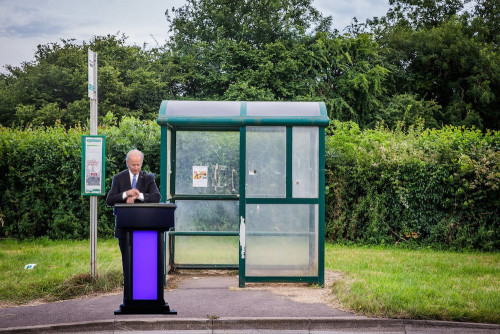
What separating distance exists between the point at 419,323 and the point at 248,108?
3925 mm

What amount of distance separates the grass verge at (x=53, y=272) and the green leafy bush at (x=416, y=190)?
5492 mm

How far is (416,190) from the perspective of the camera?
12.7 metres

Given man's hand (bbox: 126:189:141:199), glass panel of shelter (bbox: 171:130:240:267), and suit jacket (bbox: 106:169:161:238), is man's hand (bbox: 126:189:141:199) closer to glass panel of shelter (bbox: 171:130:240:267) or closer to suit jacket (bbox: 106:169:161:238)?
suit jacket (bbox: 106:169:161:238)

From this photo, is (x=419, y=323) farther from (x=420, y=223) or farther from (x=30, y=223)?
(x=30, y=223)

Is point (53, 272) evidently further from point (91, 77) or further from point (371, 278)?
point (371, 278)

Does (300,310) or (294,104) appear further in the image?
(294,104)

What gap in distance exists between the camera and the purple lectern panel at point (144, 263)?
6.12 m

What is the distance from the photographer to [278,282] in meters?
8.42

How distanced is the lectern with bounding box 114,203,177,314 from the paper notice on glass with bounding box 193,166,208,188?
3.67 metres

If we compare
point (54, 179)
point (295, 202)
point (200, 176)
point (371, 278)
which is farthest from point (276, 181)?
point (54, 179)

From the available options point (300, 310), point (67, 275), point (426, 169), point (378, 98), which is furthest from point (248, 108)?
point (378, 98)

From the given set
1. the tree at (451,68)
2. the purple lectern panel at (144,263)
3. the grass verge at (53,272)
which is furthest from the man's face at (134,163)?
the tree at (451,68)

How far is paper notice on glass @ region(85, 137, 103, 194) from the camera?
7.88 meters

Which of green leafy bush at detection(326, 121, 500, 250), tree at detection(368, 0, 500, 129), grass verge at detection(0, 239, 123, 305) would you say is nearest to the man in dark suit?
grass verge at detection(0, 239, 123, 305)
